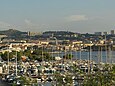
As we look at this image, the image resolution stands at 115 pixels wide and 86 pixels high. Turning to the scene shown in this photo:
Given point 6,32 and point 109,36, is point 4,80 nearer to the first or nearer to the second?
point 109,36

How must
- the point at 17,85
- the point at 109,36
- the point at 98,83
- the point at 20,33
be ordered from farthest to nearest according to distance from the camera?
the point at 20,33 < the point at 109,36 < the point at 17,85 < the point at 98,83

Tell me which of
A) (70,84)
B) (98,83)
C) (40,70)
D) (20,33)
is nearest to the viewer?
(98,83)

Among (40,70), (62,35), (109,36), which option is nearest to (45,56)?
(40,70)

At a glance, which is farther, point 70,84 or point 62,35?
point 62,35

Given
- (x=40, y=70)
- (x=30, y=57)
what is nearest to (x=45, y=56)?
(x=30, y=57)

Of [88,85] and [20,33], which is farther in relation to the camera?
[20,33]

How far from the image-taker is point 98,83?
59.4ft

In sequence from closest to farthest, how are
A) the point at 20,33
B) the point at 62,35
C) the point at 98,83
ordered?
the point at 98,83, the point at 62,35, the point at 20,33

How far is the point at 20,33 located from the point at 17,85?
509 feet

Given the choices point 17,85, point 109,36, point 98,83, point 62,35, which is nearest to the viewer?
point 98,83

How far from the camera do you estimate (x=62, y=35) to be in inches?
6152

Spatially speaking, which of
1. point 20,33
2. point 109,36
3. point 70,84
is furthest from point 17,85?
point 20,33

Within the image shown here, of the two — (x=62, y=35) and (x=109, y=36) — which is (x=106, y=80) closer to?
(x=109, y=36)

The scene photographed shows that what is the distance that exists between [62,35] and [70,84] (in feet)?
443
